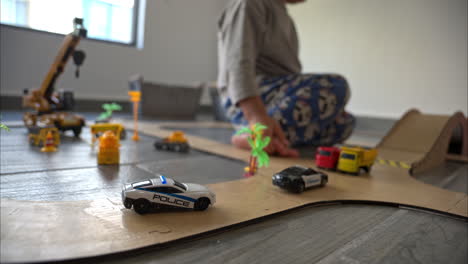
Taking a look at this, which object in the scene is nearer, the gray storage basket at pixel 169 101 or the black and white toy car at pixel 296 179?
the black and white toy car at pixel 296 179

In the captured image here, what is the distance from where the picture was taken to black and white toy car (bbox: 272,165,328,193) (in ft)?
3.17

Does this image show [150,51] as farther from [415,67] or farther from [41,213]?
[41,213]

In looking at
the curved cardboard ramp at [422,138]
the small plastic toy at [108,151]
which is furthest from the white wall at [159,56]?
the curved cardboard ramp at [422,138]

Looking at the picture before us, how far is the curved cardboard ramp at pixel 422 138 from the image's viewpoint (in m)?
1.76

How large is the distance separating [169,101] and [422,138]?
7.95 ft

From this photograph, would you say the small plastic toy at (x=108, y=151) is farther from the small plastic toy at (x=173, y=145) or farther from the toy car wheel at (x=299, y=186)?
the toy car wheel at (x=299, y=186)

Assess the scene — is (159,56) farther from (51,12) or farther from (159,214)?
(159,214)

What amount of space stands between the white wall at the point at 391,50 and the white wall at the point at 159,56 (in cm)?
140

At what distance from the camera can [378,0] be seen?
126 inches

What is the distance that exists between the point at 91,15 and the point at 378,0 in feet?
9.44

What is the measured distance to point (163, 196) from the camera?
718mm

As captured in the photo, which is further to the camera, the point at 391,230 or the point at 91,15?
the point at 91,15

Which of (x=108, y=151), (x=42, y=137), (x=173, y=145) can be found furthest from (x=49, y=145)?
(x=173, y=145)

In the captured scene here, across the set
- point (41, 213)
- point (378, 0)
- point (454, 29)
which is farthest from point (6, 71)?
point (378, 0)
